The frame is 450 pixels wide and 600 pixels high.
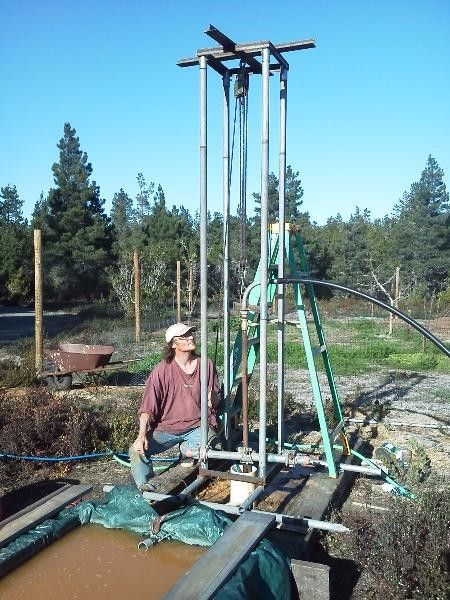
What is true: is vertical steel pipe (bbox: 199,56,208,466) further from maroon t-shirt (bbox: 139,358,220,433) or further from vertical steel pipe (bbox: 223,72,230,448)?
maroon t-shirt (bbox: 139,358,220,433)

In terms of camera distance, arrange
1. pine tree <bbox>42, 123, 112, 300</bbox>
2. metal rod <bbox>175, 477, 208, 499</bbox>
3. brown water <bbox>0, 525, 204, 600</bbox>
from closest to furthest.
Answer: brown water <bbox>0, 525, 204, 600</bbox>, metal rod <bbox>175, 477, 208, 499</bbox>, pine tree <bbox>42, 123, 112, 300</bbox>

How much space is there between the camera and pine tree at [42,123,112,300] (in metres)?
29.2

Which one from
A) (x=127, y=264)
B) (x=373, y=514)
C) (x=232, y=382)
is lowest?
(x=373, y=514)

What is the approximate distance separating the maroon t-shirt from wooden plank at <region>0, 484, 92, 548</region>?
95 centimetres

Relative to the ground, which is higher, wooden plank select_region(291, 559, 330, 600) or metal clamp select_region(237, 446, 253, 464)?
metal clamp select_region(237, 446, 253, 464)

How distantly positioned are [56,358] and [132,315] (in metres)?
11.4

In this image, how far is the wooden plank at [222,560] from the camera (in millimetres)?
2574

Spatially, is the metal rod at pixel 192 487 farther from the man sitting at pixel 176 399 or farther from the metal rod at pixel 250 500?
the metal rod at pixel 250 500

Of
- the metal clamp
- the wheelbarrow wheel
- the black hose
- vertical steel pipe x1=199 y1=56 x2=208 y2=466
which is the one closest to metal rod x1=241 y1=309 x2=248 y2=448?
the metal clamp

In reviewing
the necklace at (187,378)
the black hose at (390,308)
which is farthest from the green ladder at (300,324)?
the black hose at (390,308)

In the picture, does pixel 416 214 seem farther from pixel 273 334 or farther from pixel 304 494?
pixel 304 494

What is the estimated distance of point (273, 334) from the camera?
53.6 feet

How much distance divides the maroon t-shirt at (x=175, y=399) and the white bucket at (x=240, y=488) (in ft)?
2.31

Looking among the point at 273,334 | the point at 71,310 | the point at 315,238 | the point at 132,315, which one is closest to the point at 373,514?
the point at 273,334
